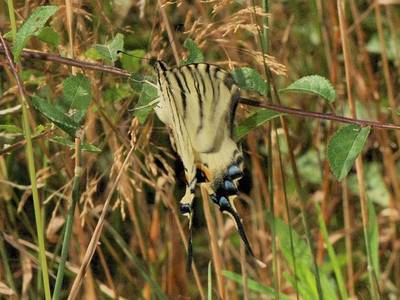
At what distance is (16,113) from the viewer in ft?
4.77

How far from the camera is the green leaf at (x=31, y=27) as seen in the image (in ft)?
3.06

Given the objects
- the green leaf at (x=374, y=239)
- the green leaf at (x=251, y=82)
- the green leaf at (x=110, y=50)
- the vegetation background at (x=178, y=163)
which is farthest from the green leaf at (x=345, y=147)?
the green leaf at (x=374, y=239)

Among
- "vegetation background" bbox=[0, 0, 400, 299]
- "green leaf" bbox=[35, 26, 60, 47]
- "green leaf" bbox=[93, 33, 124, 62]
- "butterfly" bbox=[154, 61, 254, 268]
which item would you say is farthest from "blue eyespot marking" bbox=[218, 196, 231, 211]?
"green leaf" bbox=[35, 26, 60, 47]

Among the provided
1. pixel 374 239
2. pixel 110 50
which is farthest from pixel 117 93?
pixel 374 239

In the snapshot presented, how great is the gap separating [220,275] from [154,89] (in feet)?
1.22

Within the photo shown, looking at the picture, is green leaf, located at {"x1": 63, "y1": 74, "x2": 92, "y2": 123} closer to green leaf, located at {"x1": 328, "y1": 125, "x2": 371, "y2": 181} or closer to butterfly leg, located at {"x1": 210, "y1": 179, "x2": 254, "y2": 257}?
butterfly leg, located at {"x1": 210, "y1": 179, "x2": 254, "y2": 257}

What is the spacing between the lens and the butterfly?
954mm

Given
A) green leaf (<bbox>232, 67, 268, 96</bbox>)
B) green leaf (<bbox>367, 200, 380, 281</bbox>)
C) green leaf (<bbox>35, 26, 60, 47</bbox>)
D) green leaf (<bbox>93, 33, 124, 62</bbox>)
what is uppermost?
green leaf (<bbox>35, 26, 60, 47</bbox>)

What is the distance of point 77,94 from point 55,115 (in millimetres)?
68

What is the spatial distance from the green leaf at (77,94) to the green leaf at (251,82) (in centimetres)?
18

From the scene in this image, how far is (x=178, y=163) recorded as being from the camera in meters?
1.33

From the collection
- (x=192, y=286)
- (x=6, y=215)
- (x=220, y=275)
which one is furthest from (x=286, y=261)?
(x=6, y=215)

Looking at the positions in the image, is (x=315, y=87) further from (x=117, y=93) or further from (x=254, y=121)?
(x=117, y=93)

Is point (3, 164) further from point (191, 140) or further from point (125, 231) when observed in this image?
point (191, 140)
